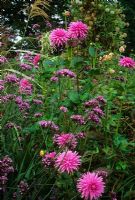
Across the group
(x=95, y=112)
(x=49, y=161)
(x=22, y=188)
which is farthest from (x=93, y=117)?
(x=22, y=188)

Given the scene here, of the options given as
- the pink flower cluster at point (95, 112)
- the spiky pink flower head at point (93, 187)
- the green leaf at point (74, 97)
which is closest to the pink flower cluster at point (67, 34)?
the green leaf at point (74, 97)

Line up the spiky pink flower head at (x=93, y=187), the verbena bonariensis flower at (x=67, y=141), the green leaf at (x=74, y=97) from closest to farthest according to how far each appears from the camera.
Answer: the spiky pink flower head at (x=93, y=187) < the verbena bonariensis flower at (x=67, y=141) < the green leaf at (x=74, y=97)

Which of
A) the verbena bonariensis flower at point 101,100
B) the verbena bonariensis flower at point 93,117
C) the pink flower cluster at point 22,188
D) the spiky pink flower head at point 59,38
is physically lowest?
the pink flower cluster at point 22,188

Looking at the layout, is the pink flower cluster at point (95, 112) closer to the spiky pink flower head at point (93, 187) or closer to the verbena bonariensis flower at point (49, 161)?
the verbena bonariensis flower at point (49, 161)

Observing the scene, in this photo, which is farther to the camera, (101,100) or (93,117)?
(101,100)

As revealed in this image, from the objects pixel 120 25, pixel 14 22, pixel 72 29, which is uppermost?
pixel 72 29

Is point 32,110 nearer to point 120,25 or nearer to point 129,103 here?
point 129,103

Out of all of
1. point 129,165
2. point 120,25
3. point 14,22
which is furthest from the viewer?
point 14,22

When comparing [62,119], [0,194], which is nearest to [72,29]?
[62,119]

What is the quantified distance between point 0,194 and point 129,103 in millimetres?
1240

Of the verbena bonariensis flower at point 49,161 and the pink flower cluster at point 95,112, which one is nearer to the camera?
the verbena bonariensis flower at point 49,161

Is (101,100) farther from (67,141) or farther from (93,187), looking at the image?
(93,187)

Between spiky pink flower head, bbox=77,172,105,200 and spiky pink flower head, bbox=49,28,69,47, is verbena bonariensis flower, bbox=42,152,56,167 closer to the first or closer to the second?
A: spiky pink flower head, bbox=77,172,105,200

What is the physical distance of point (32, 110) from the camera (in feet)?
10.3
